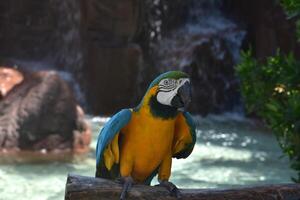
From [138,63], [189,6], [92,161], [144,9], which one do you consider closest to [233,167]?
[92,161]

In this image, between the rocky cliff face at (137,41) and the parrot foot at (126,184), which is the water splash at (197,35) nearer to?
the rocky cliff face at (137,41)

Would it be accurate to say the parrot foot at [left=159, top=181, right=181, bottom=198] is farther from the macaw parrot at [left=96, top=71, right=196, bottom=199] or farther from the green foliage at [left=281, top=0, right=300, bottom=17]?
the green foliage at [left=281, top=0, right=300, bottom=17]

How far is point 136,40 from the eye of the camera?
10.3m

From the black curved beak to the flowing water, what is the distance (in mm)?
2326

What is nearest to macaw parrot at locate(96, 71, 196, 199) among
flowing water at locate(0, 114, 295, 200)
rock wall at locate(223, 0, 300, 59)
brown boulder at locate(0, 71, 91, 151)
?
flowing water at locate(0, 114, 295, 200)

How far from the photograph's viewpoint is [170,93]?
102 inches

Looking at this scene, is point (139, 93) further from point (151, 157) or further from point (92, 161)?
point (151, 157)

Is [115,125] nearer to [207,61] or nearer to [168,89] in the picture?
[168,89]

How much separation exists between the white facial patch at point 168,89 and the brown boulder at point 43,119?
4341 mm

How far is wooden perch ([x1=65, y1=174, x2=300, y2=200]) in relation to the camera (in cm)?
264

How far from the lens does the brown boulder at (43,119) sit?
22.2 ft

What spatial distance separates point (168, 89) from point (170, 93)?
Result: 0.02 meters

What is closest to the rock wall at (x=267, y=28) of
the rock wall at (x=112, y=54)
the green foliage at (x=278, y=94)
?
the rock wall at (x=112, y=54)

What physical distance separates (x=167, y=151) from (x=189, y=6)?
366 inches
